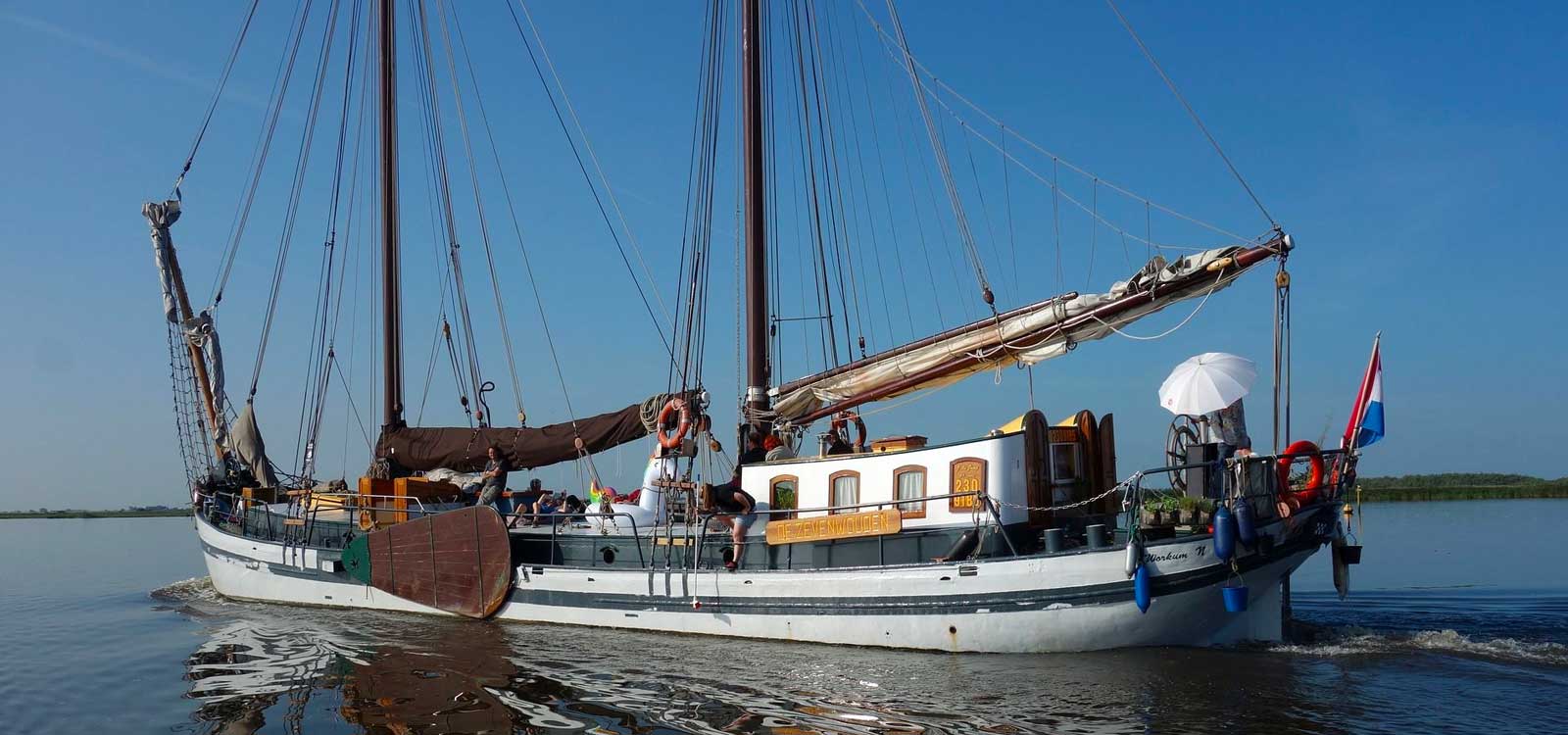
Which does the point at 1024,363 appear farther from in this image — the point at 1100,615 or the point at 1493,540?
the point at 1493,540

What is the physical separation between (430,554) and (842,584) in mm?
8801

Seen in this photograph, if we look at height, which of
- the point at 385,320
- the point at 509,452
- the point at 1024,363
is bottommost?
the point at 509,452

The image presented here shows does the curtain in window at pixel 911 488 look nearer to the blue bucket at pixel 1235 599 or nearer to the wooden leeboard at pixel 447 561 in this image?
the blue bucket at pixel 1235 599

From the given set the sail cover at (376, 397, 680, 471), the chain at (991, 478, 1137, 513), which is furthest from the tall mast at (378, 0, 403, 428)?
the chain at (991, 478, 1137, 513)

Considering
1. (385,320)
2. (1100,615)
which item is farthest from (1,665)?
(1100,615)

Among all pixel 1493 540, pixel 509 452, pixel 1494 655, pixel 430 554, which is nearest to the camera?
pixel 1494 655

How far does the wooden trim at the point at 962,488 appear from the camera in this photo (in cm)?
1557

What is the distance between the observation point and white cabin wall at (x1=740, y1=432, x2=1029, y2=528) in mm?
15609

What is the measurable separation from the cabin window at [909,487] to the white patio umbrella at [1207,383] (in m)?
3.87

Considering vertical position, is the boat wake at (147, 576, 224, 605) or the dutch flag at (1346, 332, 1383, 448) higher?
the dutch flag at (1346, 332, 1383, 448)

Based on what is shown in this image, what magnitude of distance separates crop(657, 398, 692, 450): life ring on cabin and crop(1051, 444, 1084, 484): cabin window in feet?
22.1

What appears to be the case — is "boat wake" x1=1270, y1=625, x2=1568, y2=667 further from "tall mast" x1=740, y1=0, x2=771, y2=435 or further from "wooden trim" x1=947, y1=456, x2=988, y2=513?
"tall mast" x1=740, y1=0, x2=771, y2=435

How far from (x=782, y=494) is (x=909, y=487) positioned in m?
2.41

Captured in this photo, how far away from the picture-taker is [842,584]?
15.8m
